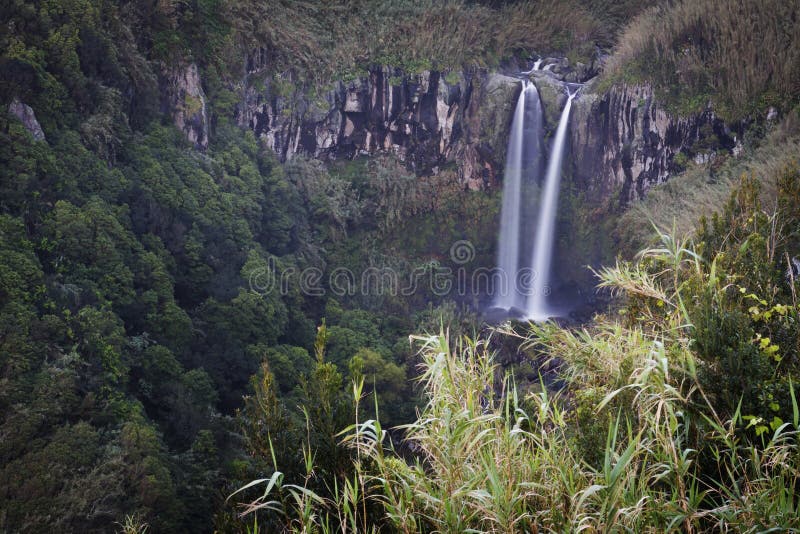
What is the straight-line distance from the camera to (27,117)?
44.8ft

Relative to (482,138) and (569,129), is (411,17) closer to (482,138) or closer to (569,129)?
(482,138)

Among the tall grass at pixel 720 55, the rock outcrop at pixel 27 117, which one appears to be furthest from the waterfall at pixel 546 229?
the rock outcrop at pixel 27 117

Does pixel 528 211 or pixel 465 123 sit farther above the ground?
pixel 465 123

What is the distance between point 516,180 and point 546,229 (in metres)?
2.53

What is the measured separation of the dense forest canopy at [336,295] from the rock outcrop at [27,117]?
0.05 m

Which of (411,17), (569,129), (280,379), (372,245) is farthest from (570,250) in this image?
(280,379)

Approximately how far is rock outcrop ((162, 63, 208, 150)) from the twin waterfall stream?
42.6ft

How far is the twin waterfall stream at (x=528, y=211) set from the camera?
2573 centimetres

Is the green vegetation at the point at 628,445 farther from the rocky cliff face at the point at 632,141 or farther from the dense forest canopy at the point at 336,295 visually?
the rocky cliff face at the point at 632,141

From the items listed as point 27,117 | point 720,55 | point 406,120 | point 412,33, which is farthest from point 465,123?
point 27,117

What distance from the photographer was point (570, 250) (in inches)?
1033

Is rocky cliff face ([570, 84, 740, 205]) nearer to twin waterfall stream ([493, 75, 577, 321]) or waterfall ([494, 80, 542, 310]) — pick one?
twin waterfall stream ([493, 75, 577, 321])

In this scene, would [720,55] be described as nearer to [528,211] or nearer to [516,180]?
[516,180]

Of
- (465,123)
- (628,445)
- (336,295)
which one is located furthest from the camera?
(465,123)
